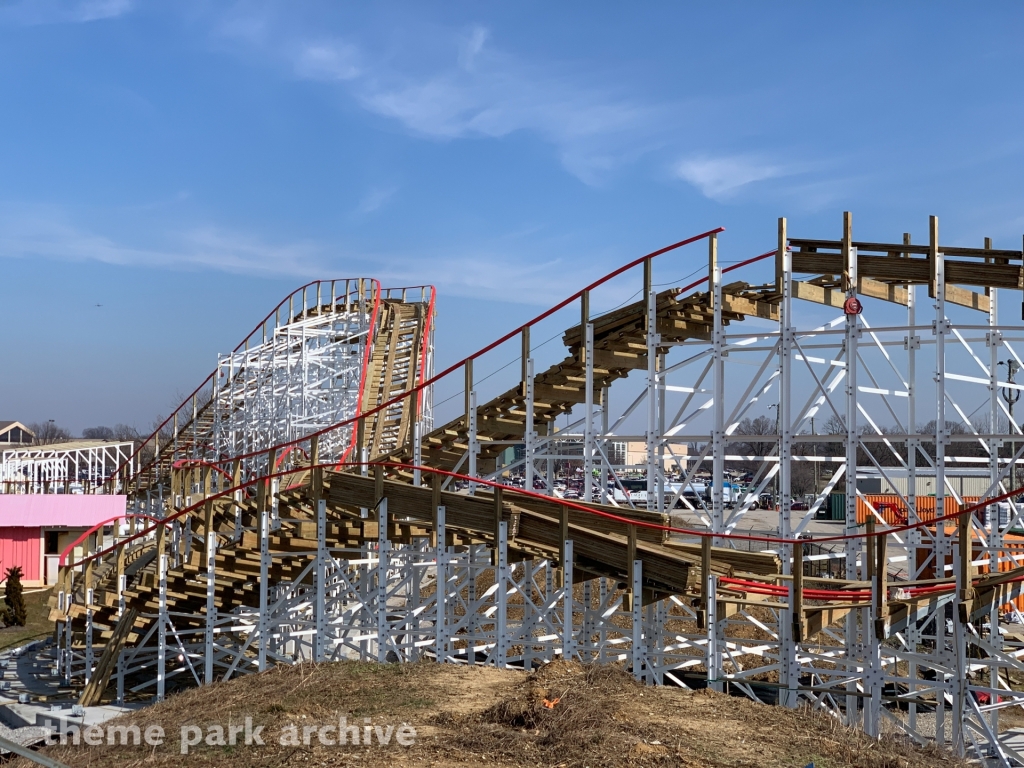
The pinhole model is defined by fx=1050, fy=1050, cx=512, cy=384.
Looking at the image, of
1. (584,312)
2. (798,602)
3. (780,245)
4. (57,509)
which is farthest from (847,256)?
(57,509)

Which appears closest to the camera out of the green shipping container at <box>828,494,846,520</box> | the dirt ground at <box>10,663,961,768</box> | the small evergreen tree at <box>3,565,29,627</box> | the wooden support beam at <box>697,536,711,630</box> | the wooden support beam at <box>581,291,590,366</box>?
the dirt ground at <box>10,663,961,768</box>

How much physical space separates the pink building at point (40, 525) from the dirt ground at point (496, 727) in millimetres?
23242

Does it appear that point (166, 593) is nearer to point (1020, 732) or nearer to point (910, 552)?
point (910, 552)

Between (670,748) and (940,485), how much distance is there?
8189mm

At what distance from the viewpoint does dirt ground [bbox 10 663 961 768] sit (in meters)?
8.62

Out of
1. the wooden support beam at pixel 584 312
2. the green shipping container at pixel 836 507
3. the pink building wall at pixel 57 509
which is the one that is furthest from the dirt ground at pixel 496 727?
the green shipping container at pixel 836 507

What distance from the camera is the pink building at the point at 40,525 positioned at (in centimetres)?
3228

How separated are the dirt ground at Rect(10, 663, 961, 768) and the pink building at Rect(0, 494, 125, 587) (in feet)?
76.3

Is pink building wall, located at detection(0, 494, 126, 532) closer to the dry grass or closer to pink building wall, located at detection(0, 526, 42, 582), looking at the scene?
pink building wall, located at detection(0, 526, 42, 582)

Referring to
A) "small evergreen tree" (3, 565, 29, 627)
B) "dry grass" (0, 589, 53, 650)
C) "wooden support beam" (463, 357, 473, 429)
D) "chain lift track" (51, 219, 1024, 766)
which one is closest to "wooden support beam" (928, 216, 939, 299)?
"chain lift track" (51, 219, 1024, 766)

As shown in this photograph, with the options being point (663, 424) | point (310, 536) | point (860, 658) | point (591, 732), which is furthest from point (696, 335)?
point (591, 732)

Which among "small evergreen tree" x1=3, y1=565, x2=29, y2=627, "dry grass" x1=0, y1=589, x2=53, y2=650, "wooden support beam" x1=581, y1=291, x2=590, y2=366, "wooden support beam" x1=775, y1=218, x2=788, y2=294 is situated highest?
"wooden support beam" x1=775, y1=218, x2=788, y2=294

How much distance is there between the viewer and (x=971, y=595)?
497 inches

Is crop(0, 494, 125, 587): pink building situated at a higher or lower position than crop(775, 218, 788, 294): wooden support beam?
lower
